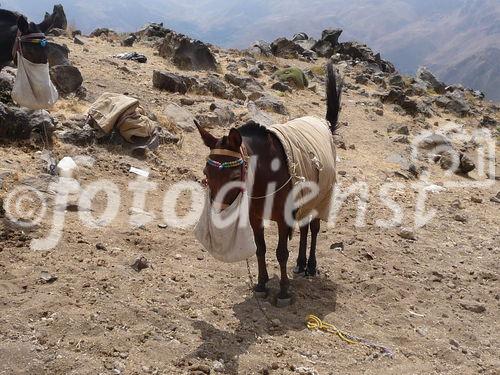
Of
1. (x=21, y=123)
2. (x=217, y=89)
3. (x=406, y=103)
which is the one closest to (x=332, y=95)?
(x=21, y=123)

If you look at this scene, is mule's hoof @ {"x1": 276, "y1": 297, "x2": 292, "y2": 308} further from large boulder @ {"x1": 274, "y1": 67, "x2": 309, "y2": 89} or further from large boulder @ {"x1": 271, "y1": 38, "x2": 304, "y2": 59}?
large boulder @ {"x1": 271, "y1": 38, "x2": 304, "y2": 59}

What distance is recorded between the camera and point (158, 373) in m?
4.24

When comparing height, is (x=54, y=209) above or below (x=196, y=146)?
below

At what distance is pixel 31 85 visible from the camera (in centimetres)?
707

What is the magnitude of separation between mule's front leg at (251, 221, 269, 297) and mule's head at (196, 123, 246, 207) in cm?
101

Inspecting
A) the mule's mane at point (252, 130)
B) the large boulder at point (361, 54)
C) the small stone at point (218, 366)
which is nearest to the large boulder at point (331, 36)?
the large boulder at point (361, 54)

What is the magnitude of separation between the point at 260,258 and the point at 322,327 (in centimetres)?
97

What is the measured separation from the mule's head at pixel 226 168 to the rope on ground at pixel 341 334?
1665 millimetres

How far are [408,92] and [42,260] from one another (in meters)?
22.8

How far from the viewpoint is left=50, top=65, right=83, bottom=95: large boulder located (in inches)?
459

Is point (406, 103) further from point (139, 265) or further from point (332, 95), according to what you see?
point (139, 265)

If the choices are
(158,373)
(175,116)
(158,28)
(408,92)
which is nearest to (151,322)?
(158,373)

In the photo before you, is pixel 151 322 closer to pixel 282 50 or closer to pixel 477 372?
pixel 477 372

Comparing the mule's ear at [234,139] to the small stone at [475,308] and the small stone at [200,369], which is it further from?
the small stone at [475,308]
